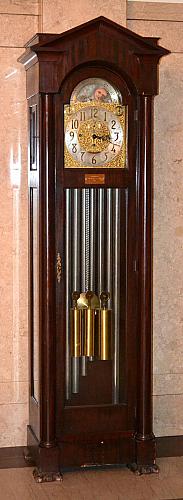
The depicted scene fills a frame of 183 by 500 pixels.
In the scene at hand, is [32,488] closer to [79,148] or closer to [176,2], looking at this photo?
[79,148]

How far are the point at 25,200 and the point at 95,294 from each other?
0.66m

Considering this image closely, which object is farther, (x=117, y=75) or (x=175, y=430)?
(x=175, y=430)

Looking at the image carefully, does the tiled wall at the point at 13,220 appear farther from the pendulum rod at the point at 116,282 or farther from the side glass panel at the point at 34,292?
the pendulum rod at the point at 116,282

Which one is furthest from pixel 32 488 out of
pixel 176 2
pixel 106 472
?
pixel 176 2

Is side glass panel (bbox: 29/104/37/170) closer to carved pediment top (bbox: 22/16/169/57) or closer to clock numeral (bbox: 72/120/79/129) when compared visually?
clock numeral (bbox: 72/120/79/129)

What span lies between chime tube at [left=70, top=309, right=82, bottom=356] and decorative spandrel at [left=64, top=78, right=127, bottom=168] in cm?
69

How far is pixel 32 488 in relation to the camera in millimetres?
3812

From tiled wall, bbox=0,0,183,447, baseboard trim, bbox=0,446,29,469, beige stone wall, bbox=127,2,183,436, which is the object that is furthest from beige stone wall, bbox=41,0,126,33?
baseboard trim, bbox=0,446,29,469

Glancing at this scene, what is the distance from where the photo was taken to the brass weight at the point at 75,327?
393 centimetres

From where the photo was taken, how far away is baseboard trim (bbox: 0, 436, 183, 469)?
411cm

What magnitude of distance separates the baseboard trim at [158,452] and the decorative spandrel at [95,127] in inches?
58.5

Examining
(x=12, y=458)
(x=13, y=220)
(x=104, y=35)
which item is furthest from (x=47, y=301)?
(x=104, y=35)

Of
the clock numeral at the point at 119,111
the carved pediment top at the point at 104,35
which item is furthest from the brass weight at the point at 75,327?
the carved pediment top at the point at 104,35

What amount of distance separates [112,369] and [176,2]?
192 cm
